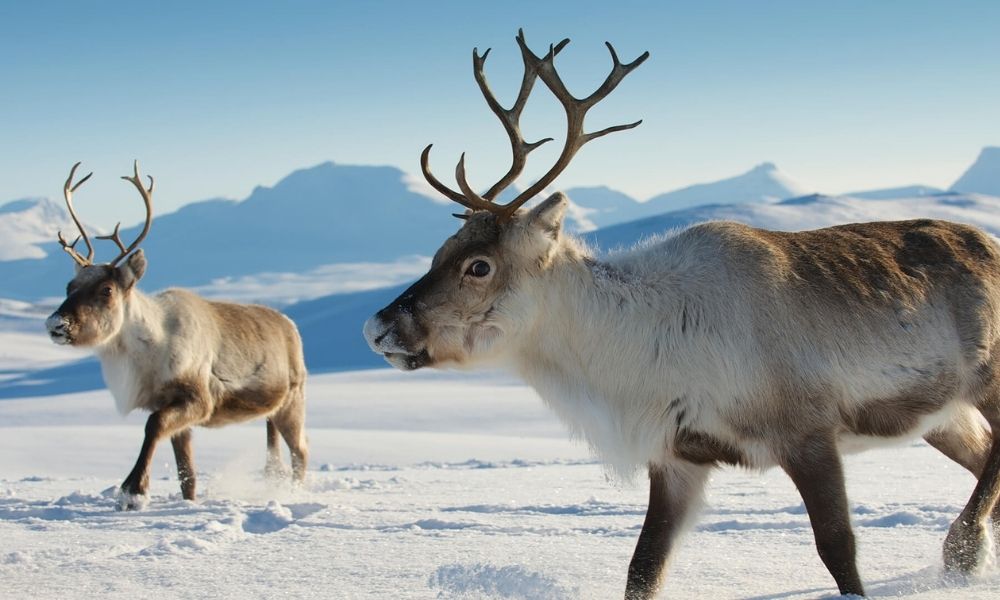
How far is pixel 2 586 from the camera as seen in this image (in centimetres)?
424

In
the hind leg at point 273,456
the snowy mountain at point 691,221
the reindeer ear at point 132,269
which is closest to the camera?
the reindeer ear at point 132,269

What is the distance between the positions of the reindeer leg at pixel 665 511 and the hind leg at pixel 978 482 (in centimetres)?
107

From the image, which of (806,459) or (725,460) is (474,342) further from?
(806,459)

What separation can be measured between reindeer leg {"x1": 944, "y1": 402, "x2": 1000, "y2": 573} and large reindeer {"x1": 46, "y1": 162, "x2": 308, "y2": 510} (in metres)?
5.31

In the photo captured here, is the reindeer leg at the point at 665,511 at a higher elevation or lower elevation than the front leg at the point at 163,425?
higher

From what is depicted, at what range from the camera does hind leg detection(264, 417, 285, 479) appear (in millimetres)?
8961

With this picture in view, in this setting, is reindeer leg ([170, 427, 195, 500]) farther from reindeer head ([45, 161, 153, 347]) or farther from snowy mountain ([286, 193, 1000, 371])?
snowy mountain ([286, 193, 1000, 371])

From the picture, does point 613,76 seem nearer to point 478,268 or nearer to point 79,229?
point 478,268

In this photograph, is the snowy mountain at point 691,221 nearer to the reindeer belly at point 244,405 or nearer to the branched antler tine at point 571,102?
the reindeer belly at point 244,405

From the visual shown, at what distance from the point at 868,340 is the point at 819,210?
281ft

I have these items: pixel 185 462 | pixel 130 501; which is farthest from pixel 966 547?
pixel 185 462

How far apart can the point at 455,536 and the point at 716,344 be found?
219 cm

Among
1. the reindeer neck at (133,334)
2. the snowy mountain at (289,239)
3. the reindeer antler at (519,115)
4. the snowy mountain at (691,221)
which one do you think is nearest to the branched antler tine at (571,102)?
the reindeer antler at (519,115)

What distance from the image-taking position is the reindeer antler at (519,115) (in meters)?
4.34
